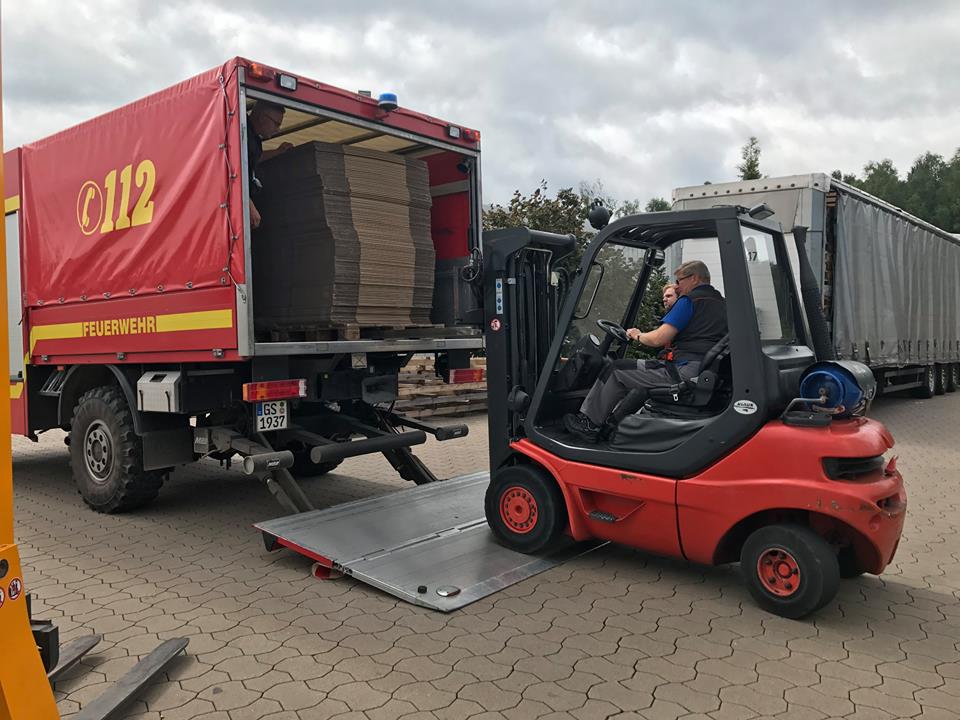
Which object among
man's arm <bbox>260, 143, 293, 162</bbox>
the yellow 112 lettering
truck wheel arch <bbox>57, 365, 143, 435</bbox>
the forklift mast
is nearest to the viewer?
the forklift mast

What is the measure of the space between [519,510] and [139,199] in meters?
3.52

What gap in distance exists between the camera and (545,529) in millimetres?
4625

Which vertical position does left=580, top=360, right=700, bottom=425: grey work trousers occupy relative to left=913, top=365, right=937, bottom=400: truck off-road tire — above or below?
above

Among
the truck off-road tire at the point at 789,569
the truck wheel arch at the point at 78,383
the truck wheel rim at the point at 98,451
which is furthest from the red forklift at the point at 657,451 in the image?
the truck wheel arch at the point at 78,383

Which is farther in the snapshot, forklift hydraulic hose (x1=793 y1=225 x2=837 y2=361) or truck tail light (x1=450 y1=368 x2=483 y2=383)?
truck tail light (x1=450 y1=368 x2=483 y2=383)

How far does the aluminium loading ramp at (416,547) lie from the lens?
13.9 feet

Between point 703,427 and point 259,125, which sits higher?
point 259,125

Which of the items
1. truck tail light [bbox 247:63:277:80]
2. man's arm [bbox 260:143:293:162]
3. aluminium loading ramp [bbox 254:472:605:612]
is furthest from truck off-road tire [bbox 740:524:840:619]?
man's arm [bbox 260:143:293:162]

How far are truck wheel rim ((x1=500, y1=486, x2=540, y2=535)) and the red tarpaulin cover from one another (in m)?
2.19

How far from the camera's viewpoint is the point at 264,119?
524 cm

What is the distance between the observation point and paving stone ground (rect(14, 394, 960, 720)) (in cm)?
306

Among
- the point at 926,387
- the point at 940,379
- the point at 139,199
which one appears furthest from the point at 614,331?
the point at 940,379

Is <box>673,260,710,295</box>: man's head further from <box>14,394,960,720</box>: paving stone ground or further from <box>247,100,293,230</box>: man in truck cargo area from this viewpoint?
<box>247,100,293,230</box>: man in truck cargo area

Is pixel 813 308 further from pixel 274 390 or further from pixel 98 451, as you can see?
pixel 98 451
